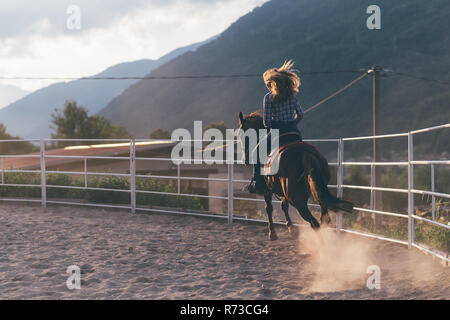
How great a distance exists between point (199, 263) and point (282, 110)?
2280mm

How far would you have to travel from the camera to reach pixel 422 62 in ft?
292

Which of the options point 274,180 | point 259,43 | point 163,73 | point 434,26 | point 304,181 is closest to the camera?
point 304,181

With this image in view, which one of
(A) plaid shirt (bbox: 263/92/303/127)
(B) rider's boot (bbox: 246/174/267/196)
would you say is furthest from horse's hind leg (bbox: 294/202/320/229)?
(A) plaid shirt (bbox: 263/92/303/127)

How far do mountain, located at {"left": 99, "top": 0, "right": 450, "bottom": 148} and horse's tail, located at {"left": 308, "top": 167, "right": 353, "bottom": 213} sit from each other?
61905 millimetres

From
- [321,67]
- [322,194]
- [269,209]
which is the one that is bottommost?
[269,209]

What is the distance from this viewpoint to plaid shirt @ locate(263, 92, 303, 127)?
5.70 meters

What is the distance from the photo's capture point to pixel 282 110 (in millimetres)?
5730

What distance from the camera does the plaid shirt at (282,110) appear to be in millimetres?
5699

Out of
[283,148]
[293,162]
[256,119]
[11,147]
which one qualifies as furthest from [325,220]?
[11,147]

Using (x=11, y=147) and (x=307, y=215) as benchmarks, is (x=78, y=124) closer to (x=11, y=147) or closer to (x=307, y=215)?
(x=11, y=147)

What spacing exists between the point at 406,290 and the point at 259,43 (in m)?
136

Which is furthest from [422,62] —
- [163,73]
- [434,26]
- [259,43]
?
[163,73]

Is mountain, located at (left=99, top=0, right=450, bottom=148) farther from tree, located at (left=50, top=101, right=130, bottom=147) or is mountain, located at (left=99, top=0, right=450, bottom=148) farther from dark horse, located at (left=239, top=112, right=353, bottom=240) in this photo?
dark horse, located at (left=239, top=112, right=353, bottom=240)
